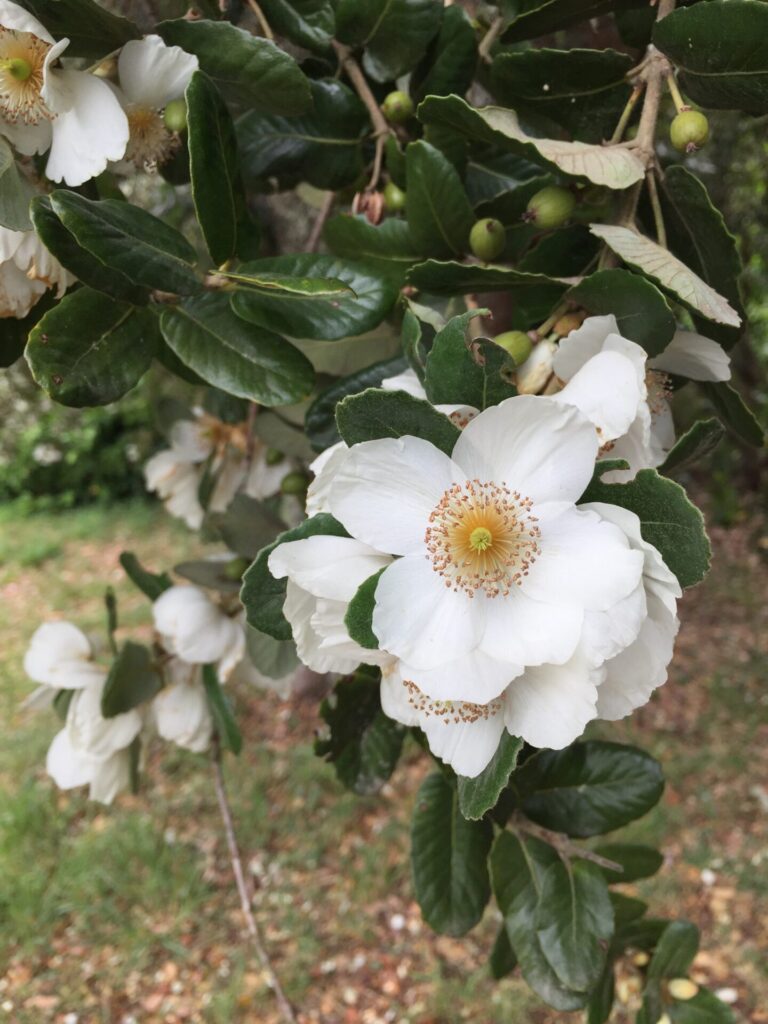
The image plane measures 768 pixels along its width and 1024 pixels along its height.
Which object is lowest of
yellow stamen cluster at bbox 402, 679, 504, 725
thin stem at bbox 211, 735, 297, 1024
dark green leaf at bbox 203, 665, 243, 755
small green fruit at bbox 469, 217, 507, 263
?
thin stem at bbox 211, 735, 297, 1024

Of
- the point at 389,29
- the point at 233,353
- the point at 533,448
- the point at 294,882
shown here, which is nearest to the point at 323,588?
the point at 533,448

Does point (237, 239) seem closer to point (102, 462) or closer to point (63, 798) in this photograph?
point (63, 798)

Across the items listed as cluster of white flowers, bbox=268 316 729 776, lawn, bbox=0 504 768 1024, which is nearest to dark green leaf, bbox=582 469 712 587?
cluster of white flowers, bbox=268 316 729 776

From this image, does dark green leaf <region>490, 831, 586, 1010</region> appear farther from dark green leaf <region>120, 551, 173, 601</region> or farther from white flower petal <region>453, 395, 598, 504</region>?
dark green leaf <region>120, 551, 173, 601</region>

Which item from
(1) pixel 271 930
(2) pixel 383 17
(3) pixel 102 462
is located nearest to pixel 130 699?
(2) pixel 383 17

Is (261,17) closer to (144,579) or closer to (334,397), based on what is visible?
(334,397)

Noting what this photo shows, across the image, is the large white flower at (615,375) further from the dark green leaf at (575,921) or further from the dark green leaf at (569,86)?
the dark green leaf at (575,921)

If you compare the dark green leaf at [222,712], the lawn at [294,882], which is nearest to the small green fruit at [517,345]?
the dark green leaf at [222,712]
